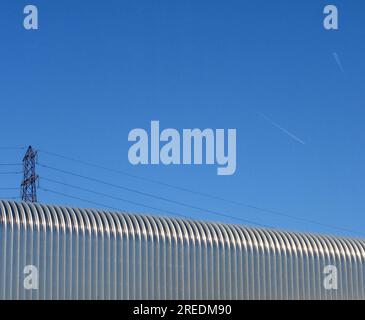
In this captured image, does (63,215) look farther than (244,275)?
No

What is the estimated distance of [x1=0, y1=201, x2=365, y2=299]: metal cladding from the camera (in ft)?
80.1

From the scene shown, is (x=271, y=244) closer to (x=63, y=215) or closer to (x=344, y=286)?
(x=344, y=286)

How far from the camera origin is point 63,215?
25.3 meters

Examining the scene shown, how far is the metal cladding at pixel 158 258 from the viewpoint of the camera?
24.4 m

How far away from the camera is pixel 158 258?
26.6 m

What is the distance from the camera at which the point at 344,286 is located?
3050cm
